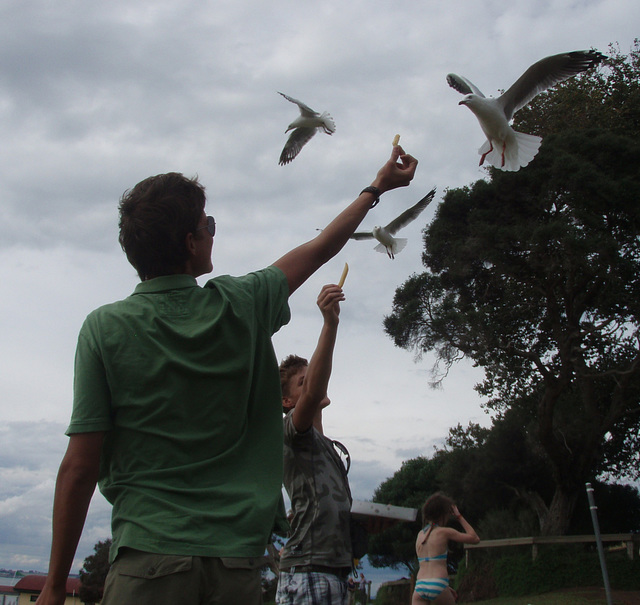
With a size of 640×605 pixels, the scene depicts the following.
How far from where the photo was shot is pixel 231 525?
1.27m

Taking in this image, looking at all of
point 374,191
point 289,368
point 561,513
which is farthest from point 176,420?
point 561,513

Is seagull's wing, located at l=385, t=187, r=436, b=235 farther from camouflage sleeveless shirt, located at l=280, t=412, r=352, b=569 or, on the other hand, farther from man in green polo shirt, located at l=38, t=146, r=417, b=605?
man in green polo shirt, located at l=38, t=146, r=417, b=605

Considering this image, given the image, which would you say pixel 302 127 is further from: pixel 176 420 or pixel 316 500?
pixel 176 420

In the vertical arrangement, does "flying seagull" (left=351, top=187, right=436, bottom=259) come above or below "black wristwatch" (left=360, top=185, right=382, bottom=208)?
above

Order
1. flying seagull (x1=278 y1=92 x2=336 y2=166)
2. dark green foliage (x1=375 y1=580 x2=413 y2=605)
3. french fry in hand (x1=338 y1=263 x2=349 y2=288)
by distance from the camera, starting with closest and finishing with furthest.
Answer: french fry in hand (x1=338 y1=263 x2=349 y2=288) < flying seagull (x1=278 y1=92 x2=336 y2=166) < dark green foliage (x1=375 y1=580 x2=413 y2=605)

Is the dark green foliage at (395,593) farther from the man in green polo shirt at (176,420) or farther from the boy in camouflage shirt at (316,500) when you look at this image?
the man in green polo shirt at (176,420)

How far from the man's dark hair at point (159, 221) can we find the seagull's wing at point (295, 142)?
536 cm

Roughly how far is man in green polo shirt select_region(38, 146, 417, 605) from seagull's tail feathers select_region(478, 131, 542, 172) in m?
3.29

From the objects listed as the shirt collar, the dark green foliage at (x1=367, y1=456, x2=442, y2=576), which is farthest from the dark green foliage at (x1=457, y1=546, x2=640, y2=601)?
the dark green foliage at (x1=367, y1=456, x2=442, y2=576)

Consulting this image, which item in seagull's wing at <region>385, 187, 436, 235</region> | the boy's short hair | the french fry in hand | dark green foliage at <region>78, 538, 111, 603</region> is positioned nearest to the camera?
the french fry in hand

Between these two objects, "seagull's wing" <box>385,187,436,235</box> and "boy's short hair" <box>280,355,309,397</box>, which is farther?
"seagull's wing" <box>385,187,436,235</box>

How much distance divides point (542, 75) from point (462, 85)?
0.89 m

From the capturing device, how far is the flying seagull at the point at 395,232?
686 centimetres

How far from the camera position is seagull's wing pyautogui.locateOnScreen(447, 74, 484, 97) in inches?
182
